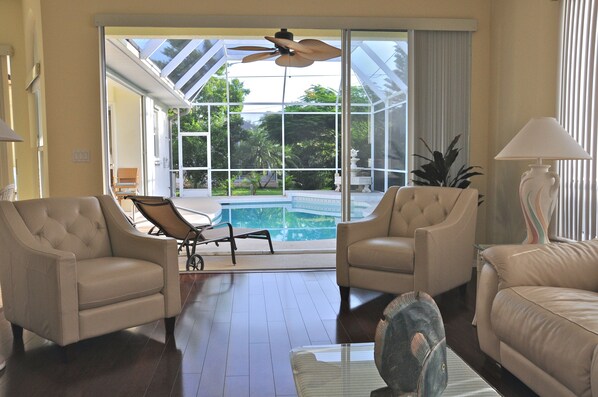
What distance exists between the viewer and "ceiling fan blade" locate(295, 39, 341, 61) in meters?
5.83

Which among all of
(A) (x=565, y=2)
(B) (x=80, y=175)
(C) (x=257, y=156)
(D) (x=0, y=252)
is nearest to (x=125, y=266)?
(D) (x=0, y=252)

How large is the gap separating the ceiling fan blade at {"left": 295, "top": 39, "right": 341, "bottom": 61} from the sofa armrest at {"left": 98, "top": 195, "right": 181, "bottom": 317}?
10.2 ft

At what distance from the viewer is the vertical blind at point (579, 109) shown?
3836mm

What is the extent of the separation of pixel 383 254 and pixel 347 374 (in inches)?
79.8

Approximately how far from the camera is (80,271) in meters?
2.98

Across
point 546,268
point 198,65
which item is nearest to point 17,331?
point 546,268

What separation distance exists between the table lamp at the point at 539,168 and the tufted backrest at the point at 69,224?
9.03 ft

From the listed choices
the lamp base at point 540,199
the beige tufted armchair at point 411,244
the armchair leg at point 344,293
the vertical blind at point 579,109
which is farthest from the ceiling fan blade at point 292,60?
the lamp base at point 540,199

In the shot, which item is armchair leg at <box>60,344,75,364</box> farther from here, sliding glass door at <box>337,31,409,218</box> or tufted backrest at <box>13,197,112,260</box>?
sliding glass door at <box>337,31,409,218</box>

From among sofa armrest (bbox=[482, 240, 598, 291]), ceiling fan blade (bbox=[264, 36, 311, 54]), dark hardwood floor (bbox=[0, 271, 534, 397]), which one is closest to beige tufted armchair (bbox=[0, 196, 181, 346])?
dark hardwood floor (bbox=[0, 271, 534, 397])

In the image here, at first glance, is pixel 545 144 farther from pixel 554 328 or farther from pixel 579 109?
pixel 554 328

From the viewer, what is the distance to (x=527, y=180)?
3.46 metres

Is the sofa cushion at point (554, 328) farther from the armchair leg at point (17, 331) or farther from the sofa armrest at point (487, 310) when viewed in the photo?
the armchair leg at point (17, 331)

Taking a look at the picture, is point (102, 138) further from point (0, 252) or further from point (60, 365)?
point (60, 365)
